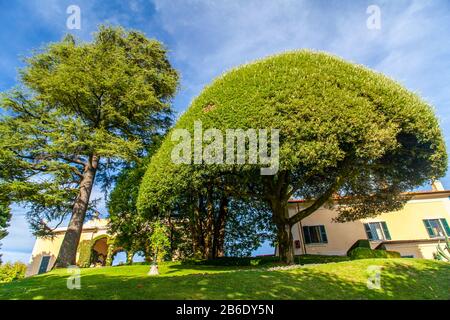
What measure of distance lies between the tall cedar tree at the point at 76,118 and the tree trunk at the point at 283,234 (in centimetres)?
1041

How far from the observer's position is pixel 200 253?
2020 centimetres

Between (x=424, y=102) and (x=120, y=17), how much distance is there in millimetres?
22518

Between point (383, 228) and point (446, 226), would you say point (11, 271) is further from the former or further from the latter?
point (446, 226)

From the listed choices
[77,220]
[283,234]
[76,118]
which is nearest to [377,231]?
[283,234]

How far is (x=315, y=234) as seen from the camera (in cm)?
2431

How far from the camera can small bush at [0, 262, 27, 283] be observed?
1834 cm

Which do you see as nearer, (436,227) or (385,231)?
(436,227)

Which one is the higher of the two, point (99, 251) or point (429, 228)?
point (429, 228)

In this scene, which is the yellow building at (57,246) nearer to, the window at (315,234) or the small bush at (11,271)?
the small bush at (11,271)

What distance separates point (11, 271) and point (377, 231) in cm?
3374

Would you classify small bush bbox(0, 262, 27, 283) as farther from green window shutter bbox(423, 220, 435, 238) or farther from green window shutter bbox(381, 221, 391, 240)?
green window shutter bbox(423, 220, 435, 238)

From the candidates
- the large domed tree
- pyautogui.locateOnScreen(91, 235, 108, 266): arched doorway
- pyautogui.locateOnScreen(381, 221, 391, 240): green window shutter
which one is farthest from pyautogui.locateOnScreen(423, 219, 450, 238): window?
pyautogui.locateOnScreen(91, 235, 108, 266): arched doorway

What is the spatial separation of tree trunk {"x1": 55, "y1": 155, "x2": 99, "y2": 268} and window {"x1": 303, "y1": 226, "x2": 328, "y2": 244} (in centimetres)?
2025
